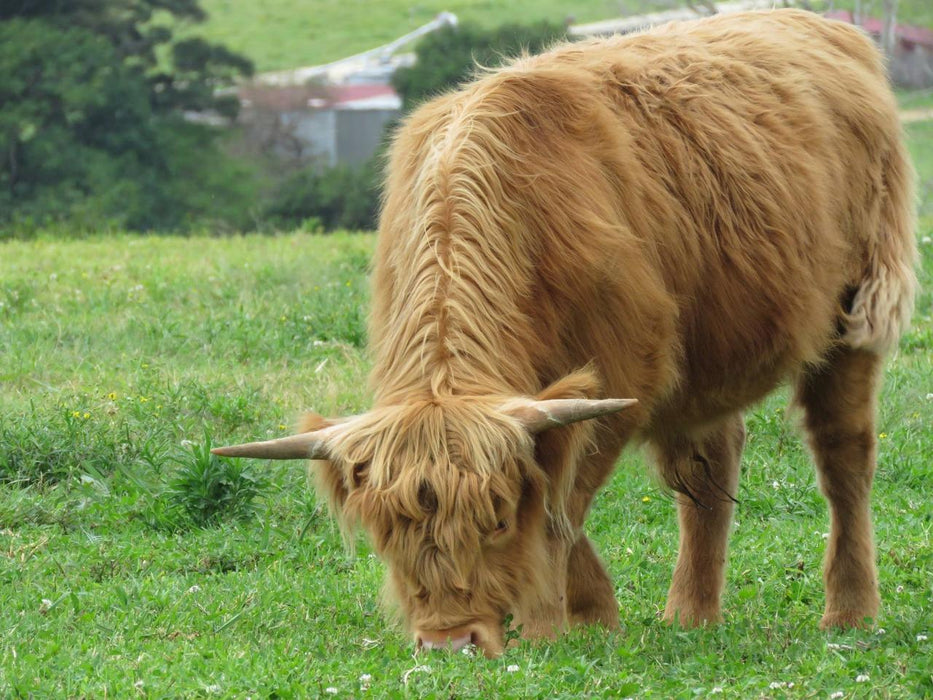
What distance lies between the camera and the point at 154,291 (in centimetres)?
974

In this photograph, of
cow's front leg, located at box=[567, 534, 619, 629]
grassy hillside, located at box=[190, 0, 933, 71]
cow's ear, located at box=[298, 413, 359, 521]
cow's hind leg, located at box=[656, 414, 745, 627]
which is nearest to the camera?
cow's ear, located at box=[298, 413, 359, 521]

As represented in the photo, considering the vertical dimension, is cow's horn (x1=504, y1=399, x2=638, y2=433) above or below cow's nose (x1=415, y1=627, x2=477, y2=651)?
above

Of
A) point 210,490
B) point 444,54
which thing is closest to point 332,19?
point 444,54

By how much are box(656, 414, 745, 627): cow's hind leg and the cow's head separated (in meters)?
1.47

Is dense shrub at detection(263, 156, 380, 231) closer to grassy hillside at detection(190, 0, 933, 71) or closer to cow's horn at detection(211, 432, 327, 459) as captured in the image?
grassy hillside at detection(190, 0, 933, 71)

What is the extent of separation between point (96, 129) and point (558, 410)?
93.0ft

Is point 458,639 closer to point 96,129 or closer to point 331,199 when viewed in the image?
point 96,129

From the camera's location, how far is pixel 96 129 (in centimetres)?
3066

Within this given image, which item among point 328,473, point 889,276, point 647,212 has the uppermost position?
point 647,212

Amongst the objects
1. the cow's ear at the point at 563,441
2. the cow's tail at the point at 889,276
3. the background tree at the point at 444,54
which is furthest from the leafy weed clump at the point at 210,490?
the background tree at the point at 444,54

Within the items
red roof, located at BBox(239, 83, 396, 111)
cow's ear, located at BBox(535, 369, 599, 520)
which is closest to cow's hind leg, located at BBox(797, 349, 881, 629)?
cow's ear, located at BBox(535, 369, 599, 520)

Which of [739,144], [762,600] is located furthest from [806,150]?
[762,600]

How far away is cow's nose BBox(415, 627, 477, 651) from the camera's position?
4.06 meters

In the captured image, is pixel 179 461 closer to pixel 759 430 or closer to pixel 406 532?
pixel 406 532
